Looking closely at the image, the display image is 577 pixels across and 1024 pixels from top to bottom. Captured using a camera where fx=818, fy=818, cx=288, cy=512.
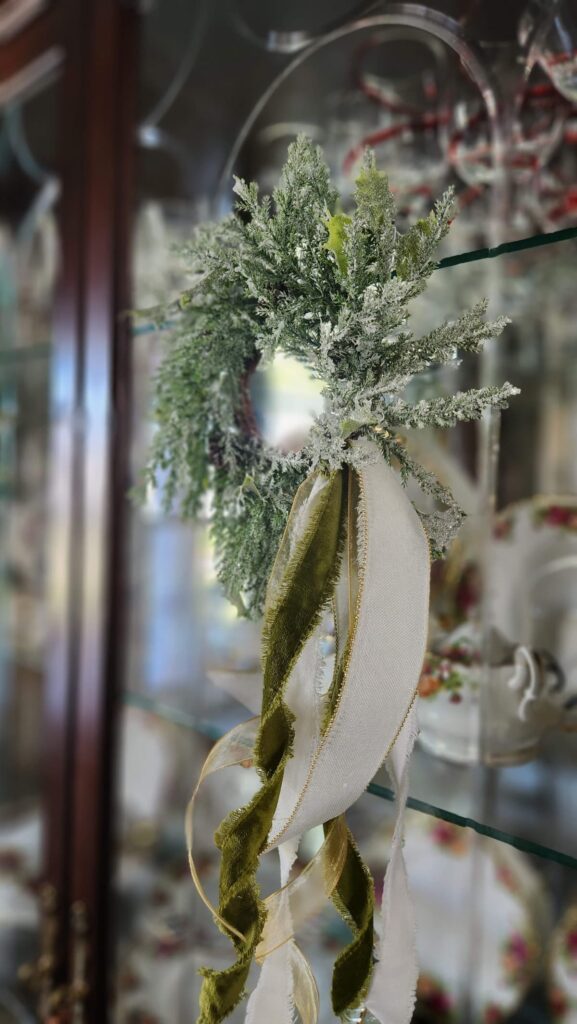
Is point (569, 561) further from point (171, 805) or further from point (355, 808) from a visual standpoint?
point (171, 805)

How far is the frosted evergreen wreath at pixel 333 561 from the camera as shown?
0.41 metres

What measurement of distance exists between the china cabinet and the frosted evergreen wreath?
0.14 metres

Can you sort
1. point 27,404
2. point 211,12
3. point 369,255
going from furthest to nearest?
point 27,404, point 211,12, point 369,255

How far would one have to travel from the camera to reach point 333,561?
0.42m

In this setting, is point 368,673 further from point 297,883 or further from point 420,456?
point 420,456

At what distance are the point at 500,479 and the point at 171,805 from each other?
482 mm

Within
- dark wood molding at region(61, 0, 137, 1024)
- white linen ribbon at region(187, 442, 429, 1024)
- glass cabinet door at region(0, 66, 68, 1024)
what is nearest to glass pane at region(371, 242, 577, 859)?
white linen ribbon at region(187, 442, 429, 1024)

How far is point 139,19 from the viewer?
847mm

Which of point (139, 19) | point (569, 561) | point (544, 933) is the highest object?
point (139, 19)

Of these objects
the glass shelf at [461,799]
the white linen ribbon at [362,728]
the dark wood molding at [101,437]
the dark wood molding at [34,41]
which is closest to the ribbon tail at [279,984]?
the white linen ribbon at [362,728]

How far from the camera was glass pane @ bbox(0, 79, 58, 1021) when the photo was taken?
0.98m

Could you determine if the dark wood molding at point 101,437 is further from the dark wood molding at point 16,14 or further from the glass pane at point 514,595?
the glass pane at point 514,595

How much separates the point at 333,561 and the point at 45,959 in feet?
2.40

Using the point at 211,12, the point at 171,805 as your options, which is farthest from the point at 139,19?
the point at 171,805
